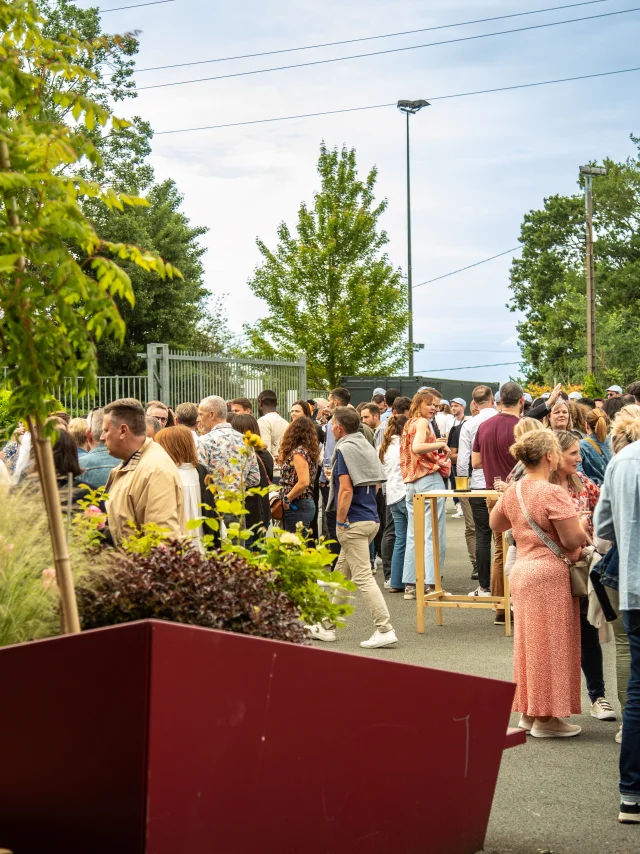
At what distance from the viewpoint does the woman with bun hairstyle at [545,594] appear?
6.24m

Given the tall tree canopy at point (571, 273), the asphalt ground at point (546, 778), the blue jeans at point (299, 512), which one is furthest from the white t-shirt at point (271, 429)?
the tall tree canopy at point (571, 273)

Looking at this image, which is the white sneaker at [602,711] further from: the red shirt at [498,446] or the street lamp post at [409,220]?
the street lamp post at [409,220]

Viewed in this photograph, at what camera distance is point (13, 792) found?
122 inches

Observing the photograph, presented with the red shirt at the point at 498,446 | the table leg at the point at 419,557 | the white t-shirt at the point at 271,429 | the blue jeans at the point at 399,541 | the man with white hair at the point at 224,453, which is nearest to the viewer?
the man with white hair at the point at 224,453

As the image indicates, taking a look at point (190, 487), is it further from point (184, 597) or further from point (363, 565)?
point (184, 597)

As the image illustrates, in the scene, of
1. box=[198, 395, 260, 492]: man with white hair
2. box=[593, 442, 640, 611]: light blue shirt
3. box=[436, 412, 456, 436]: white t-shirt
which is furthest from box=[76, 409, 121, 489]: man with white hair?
box=[436, 412, 456, 436]: white t-shirt

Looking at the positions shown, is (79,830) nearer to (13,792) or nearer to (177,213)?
(13,792)

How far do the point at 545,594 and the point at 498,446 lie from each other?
3876 mm

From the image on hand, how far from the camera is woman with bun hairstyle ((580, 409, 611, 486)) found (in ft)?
29.2

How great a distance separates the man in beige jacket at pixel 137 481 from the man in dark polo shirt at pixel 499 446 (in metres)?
4.70

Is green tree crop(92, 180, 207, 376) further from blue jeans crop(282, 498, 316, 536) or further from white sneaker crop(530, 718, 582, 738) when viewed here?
white sneaker crop(530, 718, 582, 738)

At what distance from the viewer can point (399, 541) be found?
1167cm

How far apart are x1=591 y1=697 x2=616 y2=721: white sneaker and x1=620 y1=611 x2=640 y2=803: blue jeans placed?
1783mm

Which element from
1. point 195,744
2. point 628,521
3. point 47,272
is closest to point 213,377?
point 628,521
